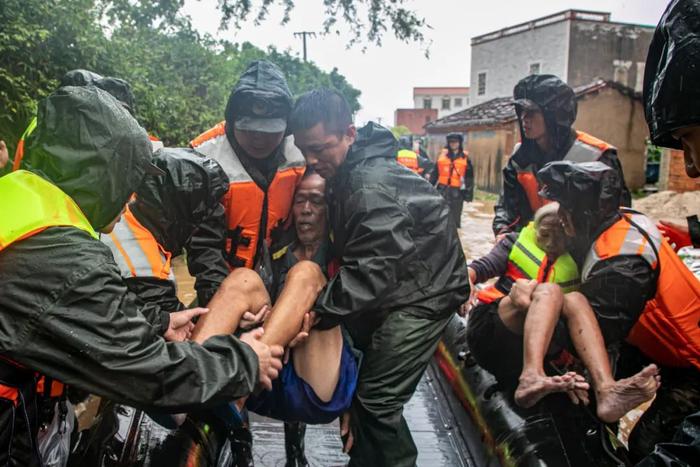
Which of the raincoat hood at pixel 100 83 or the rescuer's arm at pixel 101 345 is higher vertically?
the raincoat hood at pixel 100 83

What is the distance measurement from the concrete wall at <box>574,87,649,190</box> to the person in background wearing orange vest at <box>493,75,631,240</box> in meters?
15.5

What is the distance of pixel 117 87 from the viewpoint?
3898 millimetres

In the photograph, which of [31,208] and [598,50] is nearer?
[31,208]

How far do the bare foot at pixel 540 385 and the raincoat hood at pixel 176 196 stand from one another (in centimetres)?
176

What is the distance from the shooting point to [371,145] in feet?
9.20

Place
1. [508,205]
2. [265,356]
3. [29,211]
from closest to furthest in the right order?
[29,211] → [265,356] → [508,205]

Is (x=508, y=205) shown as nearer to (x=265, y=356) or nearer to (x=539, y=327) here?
(x=539, y=327)

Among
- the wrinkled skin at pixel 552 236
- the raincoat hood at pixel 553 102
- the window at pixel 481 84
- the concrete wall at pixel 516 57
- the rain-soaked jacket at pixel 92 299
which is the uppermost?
the concrete wall at pixel 516 57

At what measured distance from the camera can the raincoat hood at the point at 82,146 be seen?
1625mm

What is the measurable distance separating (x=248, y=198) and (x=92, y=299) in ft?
6.27

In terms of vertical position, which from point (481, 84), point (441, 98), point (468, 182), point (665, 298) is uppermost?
point (481, 84)

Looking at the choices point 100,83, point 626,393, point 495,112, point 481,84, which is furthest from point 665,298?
point 481,84

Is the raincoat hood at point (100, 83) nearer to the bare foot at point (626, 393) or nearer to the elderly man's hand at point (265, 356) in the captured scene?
the elderly man's hand at point (265, 356)

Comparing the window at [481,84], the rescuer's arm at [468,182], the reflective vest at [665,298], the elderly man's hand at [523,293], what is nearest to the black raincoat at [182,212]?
the elderly man's hand at [523,293]
